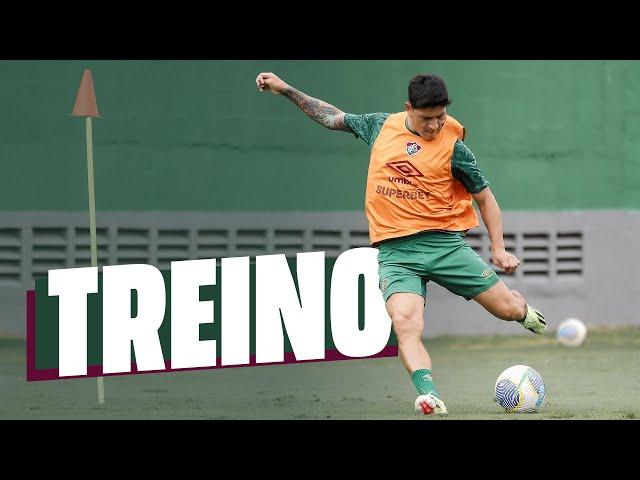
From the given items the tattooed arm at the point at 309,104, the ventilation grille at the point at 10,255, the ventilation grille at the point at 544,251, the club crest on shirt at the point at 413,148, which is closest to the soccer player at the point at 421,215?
the club crest on shirt at the point at 413,148

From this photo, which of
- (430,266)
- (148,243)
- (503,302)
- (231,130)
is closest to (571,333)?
(231,130)

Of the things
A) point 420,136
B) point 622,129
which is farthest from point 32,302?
point 622,129

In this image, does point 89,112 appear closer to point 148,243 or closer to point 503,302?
point 503,302

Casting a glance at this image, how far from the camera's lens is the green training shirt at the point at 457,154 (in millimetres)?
Answer: 8194

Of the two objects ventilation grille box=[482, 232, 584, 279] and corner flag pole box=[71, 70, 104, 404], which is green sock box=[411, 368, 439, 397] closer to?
corner flag pole box=[71, 70, 104, 404]

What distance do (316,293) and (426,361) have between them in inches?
128

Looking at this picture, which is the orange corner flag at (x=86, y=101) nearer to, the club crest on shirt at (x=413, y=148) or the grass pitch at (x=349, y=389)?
the grass pitch at (x=349, y=389)

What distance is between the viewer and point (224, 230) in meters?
13.4

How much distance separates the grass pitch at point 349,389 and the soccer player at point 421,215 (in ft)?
2.48

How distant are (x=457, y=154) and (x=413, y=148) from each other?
0.95ft

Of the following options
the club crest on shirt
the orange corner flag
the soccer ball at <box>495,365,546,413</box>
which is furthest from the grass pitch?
the orange corner flag

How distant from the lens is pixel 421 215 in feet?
26.7

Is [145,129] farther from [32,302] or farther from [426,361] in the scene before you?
[426,361]

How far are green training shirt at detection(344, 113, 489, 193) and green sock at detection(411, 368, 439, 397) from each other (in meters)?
1.27
